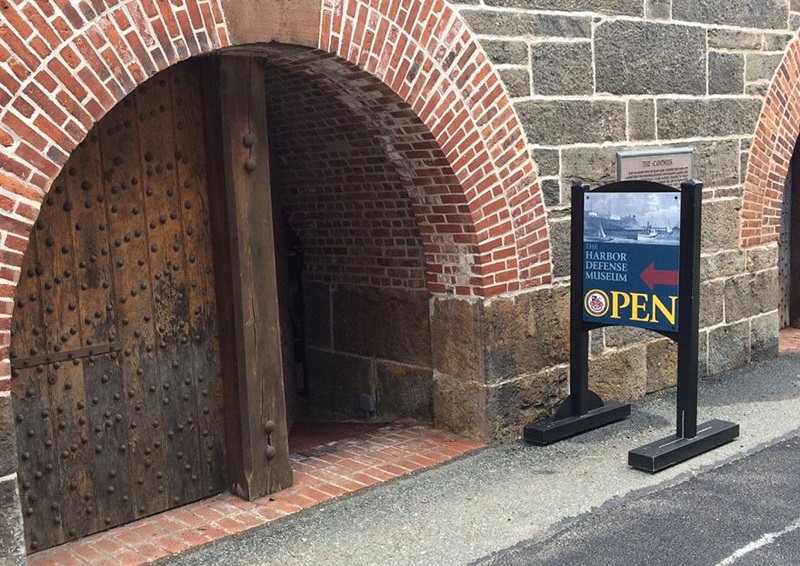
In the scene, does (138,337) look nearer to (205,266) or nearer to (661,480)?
(205,266)

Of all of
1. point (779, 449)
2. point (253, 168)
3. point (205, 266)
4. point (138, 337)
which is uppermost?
point (253, 168)

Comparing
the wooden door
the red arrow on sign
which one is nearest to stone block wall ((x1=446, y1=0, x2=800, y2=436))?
the red arrow on sign

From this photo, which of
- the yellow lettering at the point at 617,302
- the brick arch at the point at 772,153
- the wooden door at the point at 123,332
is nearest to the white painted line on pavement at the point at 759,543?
the yellow lettering at the point at 617,302

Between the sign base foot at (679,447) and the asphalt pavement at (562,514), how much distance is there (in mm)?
61

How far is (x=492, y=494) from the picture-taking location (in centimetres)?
480

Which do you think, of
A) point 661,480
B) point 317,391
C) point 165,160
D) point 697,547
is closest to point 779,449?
point 661,480

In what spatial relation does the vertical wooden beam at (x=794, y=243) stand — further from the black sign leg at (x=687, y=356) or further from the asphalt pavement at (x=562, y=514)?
the black sign leg at (x=687, y=356)

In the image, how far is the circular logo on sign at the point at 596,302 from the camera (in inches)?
215

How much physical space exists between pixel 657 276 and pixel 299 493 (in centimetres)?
245

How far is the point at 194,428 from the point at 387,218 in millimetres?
2058

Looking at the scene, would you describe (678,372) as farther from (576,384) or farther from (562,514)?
(562,514)

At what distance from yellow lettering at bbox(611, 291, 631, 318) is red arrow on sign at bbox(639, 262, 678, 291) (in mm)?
170

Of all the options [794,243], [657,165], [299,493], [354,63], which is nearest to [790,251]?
[794,243]

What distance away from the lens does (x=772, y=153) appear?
25.1 ft
